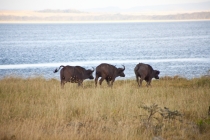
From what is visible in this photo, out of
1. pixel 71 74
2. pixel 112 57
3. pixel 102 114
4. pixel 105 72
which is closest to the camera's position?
pixel 102 114

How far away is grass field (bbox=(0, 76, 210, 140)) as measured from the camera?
11.3 m

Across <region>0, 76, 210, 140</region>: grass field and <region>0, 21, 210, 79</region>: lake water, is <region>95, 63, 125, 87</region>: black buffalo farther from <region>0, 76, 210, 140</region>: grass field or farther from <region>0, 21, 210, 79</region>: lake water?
<region>0, 21, 210, 79</region>: lake water

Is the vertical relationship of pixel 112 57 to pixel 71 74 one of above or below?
below

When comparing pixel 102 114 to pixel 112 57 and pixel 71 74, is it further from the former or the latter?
pixel 112 57

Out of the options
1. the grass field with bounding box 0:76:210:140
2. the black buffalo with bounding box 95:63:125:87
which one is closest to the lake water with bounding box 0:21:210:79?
the black buffalo with bounding box 95:63:125:87

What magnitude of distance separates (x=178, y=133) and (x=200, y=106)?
10.6 feet

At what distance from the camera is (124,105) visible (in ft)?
49.1

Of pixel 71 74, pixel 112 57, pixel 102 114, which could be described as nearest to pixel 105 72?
pixel 71 74

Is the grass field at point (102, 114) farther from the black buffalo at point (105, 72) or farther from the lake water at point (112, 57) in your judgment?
the lake water at point (112, 57)

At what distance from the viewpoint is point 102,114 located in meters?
13.6

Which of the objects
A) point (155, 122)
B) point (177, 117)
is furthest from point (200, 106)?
point (155, 122)

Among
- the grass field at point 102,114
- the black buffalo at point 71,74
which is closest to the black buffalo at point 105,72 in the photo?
the black buffalo at point 71,74

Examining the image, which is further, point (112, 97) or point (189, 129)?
point (112, 97)

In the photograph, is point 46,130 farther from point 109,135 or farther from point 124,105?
point 124,105
